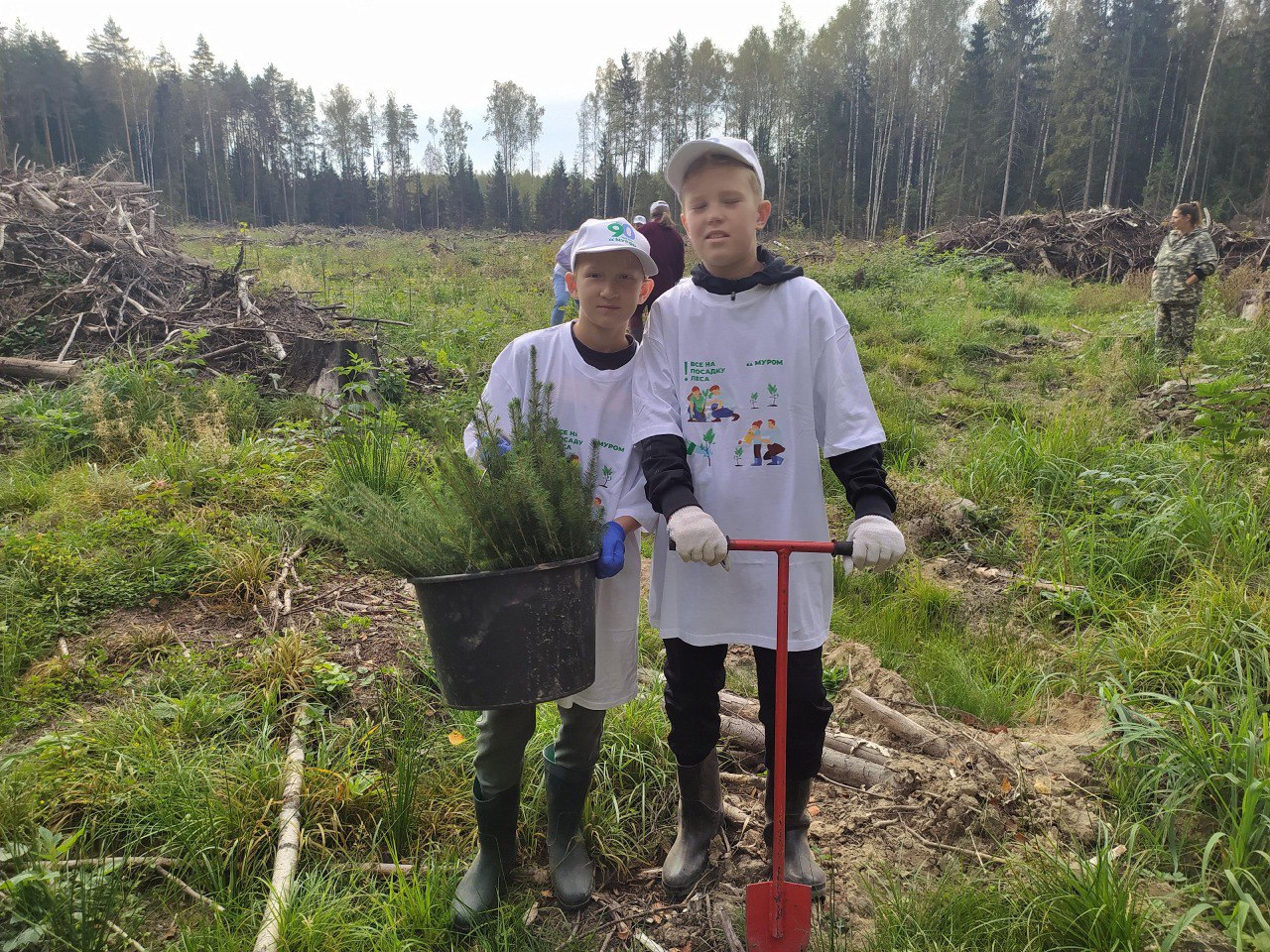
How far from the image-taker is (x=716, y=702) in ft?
7.24

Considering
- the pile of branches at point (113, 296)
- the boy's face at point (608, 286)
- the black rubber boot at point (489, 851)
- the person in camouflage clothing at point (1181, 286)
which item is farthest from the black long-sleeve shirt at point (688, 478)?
the person in camouflage clothing at point (1181, 286)

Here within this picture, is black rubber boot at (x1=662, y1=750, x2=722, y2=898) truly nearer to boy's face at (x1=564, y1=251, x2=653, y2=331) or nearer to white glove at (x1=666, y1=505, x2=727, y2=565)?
white glove at (x1=666, y1=505, x2=727, y2=565)

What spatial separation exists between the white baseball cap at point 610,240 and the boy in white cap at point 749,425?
15 centimetres

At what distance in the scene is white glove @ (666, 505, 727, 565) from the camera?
169 centimetres

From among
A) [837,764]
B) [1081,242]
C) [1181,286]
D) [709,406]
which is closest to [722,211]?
[709,406]

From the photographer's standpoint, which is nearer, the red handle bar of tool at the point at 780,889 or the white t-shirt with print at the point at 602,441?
the red handle bar of tool at the point at 780,889

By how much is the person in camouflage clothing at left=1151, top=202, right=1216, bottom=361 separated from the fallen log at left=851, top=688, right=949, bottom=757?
288 inches

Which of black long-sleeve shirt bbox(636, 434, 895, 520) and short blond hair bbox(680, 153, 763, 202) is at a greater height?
short blond hair bbox(680, 153, 763, 202)

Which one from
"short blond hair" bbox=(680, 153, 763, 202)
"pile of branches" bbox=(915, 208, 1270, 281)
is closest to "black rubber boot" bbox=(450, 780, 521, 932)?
"short blond hair" bbox=(680, 153, 763, 202)

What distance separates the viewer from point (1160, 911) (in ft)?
5.90

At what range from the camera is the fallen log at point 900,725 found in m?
2.78

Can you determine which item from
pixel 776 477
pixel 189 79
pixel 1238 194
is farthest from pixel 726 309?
pixel 189 79

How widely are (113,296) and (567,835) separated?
357 inches

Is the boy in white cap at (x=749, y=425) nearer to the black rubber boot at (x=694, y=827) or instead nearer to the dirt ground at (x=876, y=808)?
the black rubber boot at (x=694, y=827)
